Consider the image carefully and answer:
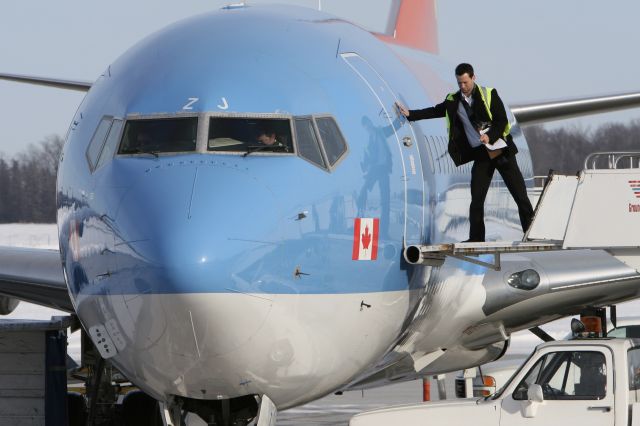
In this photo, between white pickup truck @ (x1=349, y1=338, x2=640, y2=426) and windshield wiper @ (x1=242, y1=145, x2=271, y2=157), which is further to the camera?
white pickup truck @ (x1=349, y1=338, x2=640, y2=426)

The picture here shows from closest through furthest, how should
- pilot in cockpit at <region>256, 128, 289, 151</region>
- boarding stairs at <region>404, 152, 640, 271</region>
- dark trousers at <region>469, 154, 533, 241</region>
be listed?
pilot in cockpit at <region>256, 128, 289, 151</region> → boarding stairs at <region>404, 152, 640, 271</region> → dark trousers at <region>469, 154, 533, 241</region>

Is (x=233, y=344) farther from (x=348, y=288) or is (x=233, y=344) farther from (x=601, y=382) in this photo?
(x=601, y=382)

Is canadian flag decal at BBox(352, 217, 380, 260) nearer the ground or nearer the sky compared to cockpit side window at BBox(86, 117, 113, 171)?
nearer the ground

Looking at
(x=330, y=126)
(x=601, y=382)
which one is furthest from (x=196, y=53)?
(x=601, y=382)

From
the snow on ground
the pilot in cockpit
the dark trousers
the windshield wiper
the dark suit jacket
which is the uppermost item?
the dark suit jacket

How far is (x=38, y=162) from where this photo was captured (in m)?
71.1

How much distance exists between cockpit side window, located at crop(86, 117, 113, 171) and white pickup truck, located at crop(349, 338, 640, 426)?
352 cm

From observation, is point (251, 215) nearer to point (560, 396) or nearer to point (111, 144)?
point (111, 144)

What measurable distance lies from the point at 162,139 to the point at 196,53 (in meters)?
0.99

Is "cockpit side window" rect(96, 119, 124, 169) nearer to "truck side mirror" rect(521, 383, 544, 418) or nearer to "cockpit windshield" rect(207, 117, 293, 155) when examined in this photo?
"cockpit windshield" rect(207, 117, 293, 155)

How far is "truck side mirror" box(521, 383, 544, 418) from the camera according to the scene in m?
11.5

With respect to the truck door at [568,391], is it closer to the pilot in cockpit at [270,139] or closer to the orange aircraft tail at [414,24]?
the pilot in cockpit at [270,139]

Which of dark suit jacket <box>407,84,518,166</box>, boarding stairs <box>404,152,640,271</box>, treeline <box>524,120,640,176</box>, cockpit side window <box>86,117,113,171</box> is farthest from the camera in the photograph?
treeline <box>524,120,640,176</box>

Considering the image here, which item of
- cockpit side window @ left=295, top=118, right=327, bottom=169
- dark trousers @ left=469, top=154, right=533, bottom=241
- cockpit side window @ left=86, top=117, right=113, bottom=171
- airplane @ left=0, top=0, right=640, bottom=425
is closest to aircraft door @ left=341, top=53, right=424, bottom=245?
airplane @ left=0, top=0, right=640, bottom=425
